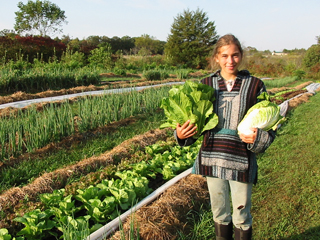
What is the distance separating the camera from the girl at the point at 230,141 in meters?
1.63

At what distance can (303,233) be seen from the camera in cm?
246

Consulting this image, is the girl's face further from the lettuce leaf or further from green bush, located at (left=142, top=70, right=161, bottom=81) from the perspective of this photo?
green bush, located at (left=142, top=70, right=161, bottom=81)

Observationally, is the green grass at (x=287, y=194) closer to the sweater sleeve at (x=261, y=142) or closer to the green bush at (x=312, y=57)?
the sweater sleeve at (x=261, y=142)

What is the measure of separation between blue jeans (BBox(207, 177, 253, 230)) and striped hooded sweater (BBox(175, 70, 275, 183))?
0.07 metres

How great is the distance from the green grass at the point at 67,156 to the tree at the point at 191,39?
25537mm

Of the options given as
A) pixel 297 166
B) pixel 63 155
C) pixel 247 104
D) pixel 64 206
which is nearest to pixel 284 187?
pixel 297 166

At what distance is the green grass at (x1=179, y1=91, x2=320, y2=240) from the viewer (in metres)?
2.47

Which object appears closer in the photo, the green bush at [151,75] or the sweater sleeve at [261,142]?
the sweater sleeve at [261,142]

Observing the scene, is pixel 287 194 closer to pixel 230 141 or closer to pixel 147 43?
pixel 230 141

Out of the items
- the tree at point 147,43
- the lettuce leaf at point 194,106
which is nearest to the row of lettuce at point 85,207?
the lettuce leaf at point 194,106

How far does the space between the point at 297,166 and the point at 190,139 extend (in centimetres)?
281

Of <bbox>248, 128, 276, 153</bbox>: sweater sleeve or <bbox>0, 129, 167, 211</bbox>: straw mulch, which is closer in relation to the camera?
<bbox>248, 128, 276, 153</bbox>: sweater sleeve

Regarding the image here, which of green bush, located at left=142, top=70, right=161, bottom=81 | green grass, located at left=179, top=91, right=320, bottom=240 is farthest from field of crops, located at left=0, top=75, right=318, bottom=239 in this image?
green bush, located at left=142, top=70, right=161, bottom=81

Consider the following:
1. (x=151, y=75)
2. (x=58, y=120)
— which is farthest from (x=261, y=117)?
(x=151, y=75)
